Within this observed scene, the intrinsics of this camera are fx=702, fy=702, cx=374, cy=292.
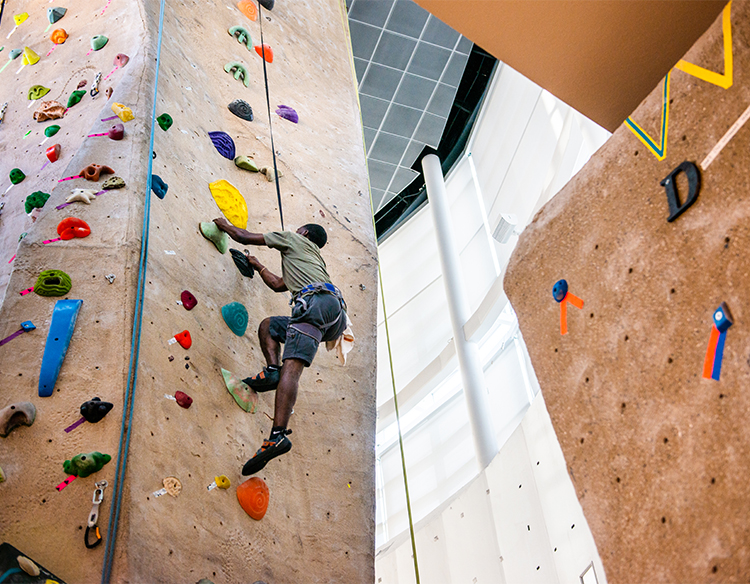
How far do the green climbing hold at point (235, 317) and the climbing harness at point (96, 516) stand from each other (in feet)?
3.42

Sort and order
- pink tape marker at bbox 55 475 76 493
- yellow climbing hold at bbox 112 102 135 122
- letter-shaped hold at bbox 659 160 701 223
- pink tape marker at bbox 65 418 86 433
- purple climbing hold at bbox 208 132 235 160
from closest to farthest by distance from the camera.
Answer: letter-shaped hold at bbox 659 160 701 223, pink tape marker at bbox 55 475 76 493, pink tape marker at bbox 65 418 86 433, yellow climbing hold at bbox 112 102 135 122, purple climbing hold at bbox 208 132 235 160

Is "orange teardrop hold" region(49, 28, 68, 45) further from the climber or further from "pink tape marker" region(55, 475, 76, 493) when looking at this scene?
"pink tape marker" region(55, 475, 76, 493)

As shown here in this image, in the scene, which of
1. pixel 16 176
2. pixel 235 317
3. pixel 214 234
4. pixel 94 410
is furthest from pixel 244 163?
pixel 94 410

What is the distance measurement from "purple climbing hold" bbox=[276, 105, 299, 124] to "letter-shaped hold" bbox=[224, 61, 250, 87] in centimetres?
26

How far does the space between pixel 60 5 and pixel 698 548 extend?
5.19m

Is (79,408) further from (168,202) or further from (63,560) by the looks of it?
(168,202)

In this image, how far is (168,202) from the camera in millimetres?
3340

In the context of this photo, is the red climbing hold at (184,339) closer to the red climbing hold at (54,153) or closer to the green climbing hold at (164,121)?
the green climbing hold at (164,121)

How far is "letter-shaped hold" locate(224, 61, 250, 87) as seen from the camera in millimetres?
4523

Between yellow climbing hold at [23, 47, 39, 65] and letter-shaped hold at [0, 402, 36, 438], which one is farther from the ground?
letter-shaped hold at [0, 402, 36, 438]

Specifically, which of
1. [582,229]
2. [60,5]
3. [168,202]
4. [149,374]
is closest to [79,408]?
[149,374]

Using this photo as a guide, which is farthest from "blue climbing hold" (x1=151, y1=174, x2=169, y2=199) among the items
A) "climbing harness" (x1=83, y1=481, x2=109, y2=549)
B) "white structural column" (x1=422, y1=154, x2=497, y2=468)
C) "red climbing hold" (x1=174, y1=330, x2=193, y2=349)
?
"white structural column" (x1=422, y1=154, x2=497, y2=468)

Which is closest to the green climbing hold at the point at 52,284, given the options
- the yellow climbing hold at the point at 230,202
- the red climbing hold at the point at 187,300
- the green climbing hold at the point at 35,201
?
the red climbing hold at the point at 187,300

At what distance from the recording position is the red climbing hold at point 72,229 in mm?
3020
